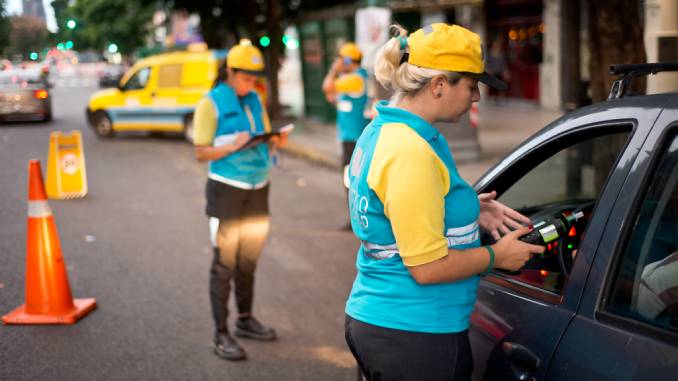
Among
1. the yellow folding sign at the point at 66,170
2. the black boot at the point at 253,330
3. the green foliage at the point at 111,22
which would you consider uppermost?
the green foliage at the point at 111,22

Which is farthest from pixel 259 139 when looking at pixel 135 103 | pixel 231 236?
pixel 135 103

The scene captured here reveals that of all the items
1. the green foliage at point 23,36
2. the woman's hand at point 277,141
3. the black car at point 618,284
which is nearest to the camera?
the black car at point 618,284

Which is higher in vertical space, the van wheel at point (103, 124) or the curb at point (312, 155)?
the van wheel at point (103, 124)

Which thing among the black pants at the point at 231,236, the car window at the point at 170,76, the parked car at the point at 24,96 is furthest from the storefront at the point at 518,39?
the black pants at the point at 231,236

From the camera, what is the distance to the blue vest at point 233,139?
16.4 feet

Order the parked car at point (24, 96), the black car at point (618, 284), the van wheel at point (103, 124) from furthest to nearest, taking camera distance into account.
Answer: the parked car at point (24, 96)
the van wheel at point (103, 124)
the black car at point (618, 284)

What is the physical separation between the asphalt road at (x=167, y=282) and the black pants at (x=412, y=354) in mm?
2473

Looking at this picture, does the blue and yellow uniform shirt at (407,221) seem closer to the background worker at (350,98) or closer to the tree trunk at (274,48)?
the background worker at (350,98)

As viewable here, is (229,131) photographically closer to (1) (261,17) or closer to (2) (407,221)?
(2) (407,221)

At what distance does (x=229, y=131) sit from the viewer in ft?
16.4

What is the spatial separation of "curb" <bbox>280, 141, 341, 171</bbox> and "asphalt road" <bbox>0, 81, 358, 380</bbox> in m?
0.80

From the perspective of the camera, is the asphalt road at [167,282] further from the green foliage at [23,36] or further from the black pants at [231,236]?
the green foliage at [23,36]

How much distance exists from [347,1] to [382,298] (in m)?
19.1

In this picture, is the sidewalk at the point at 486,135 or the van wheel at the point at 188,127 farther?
the van wheel at the point at 188,127
